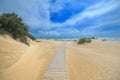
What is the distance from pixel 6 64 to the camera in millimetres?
7445

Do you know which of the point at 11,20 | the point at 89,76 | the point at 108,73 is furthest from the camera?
the point at 11,20

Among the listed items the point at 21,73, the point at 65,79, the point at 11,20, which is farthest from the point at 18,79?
the point at 11,20

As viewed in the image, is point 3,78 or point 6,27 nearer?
point 3,78

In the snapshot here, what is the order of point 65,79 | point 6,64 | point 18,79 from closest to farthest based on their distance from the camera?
point 65,79
point 18,79
point 6,64

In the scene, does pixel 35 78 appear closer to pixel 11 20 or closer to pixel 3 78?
pixel 3 78

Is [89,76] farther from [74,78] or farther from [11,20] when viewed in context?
[11,20]

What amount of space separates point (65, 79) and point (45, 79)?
29.5 inches

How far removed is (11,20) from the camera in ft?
55.9

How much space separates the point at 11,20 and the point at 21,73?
41.7ft

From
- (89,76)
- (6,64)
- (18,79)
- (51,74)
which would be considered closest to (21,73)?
(18,79)

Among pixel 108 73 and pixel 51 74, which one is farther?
pixel 108 73

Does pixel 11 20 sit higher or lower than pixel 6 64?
higher

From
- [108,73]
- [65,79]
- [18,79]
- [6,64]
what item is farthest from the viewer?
[6,64]

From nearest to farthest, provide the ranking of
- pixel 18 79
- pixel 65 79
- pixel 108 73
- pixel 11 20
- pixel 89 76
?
pixel 65 79 < pixel 18 79 < pixel 89 76 < pixel 108 73 < pixel 11 20
